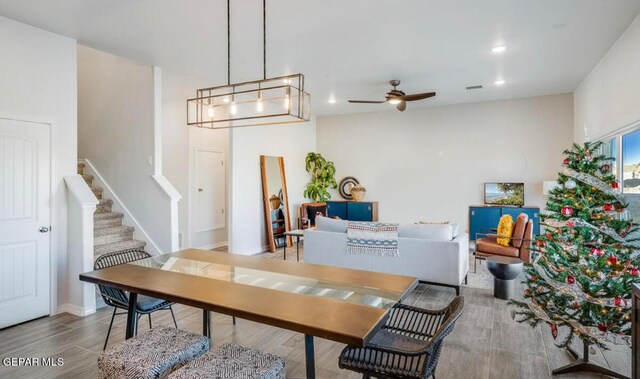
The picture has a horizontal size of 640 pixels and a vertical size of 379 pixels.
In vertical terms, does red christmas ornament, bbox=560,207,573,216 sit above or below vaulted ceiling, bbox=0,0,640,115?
below

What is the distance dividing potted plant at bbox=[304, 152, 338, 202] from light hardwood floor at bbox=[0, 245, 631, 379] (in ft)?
15.3

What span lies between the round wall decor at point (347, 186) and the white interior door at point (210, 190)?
2.75m

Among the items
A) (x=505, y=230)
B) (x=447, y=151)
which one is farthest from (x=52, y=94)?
(x=447, y=151)

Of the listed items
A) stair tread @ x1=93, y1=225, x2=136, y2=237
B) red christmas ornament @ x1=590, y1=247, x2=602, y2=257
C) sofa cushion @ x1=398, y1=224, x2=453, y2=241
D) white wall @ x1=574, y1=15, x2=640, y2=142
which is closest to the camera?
red christmas ornament @ x1=590, y1=247, x2=602, y2=257

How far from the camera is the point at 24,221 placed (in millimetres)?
3488

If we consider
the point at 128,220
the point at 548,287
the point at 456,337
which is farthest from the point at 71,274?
the point at 548,287

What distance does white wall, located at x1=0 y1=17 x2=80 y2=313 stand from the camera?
3365mm

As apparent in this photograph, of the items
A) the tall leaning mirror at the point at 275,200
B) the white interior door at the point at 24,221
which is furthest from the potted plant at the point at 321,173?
→ the white interior door at the point at 24,221

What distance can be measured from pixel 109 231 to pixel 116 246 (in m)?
0.36

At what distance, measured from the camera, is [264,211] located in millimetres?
6961

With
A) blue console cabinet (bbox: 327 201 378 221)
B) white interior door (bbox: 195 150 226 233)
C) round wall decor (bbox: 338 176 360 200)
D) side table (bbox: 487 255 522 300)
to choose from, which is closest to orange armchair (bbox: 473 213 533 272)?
side table (bbox: 487 255 522 300)

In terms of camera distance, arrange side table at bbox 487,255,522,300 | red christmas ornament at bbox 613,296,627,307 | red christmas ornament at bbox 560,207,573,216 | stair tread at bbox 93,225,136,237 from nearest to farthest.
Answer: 1. red christmas ornament at bbox 613,296,627,307
2. red christmas ornament at bbox 560,207,573,216
3. side table at bbox 487,255,522,300
4. stair tread at bbox 93,225,136,237

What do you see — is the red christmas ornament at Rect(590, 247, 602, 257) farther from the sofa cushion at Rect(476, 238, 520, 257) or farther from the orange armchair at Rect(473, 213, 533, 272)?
the sofa cushion at Rect(476, 238, 520, 257)

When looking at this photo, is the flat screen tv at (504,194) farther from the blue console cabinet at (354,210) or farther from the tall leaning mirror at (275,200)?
the tall leaning mirror at (275,200)
